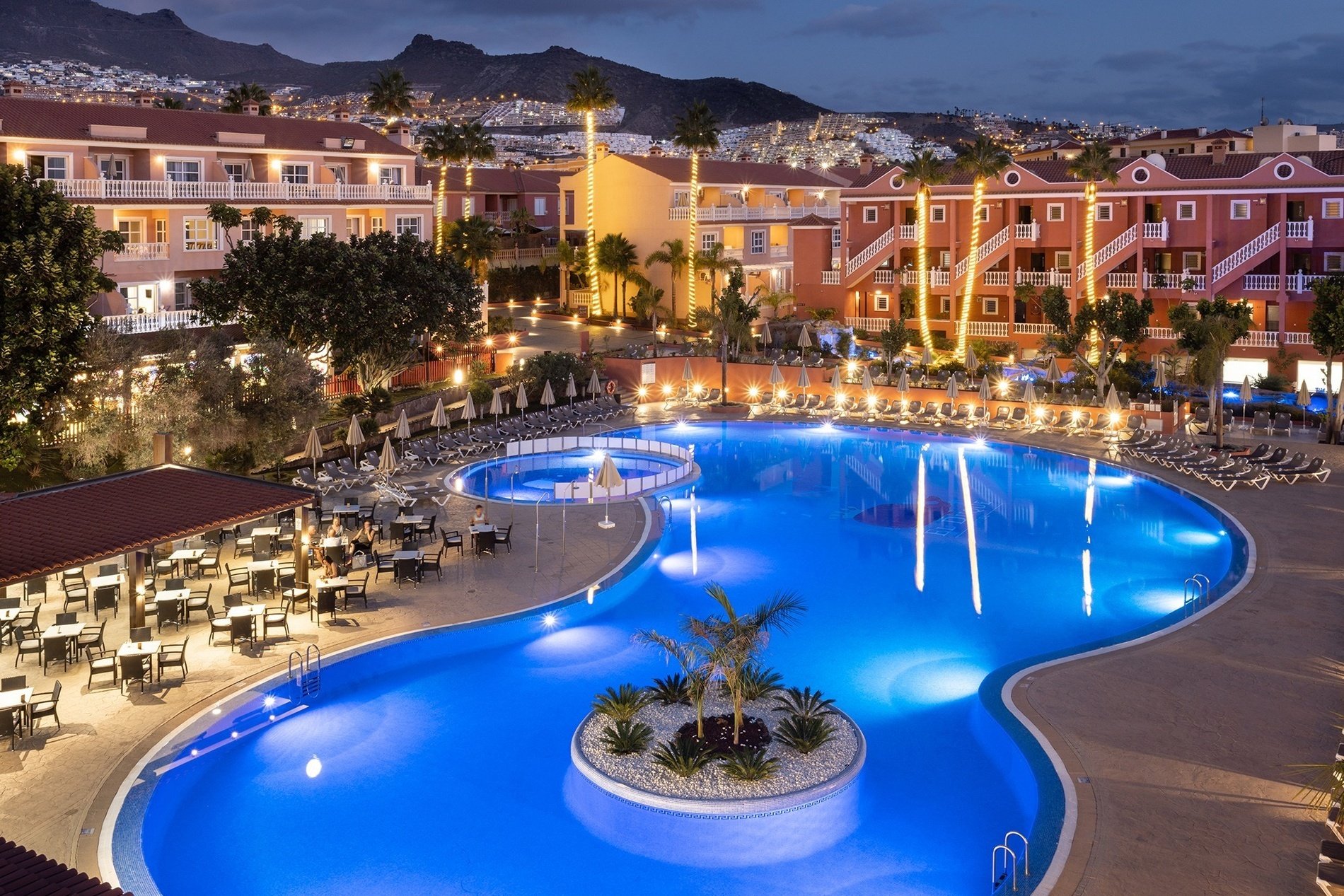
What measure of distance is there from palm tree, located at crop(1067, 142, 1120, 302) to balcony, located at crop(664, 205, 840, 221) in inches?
634

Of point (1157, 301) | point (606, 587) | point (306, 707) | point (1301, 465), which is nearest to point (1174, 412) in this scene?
point (1301, 465)

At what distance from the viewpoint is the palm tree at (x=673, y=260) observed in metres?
54.0

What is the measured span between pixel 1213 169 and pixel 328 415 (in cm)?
3472

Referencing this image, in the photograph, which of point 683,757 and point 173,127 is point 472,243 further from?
point 683,757

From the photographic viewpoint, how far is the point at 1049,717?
13.7m

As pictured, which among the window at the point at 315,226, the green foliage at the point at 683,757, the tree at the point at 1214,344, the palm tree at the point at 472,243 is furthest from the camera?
the palm tree at the point at 472,243

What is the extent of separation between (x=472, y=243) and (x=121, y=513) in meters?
35.3

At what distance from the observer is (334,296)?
32156mm

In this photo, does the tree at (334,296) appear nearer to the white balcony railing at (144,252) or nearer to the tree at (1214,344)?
the white balcony railing at (144,252)

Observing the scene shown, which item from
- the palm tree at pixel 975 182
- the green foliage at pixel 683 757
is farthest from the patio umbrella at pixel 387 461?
the palm tree at pixel 975 182

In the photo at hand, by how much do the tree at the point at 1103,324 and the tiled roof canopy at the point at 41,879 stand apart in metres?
32.0

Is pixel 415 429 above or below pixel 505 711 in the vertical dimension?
above

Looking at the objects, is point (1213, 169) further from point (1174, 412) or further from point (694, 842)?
point (694, 842)

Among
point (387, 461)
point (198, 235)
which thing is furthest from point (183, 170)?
point (387, 461)
